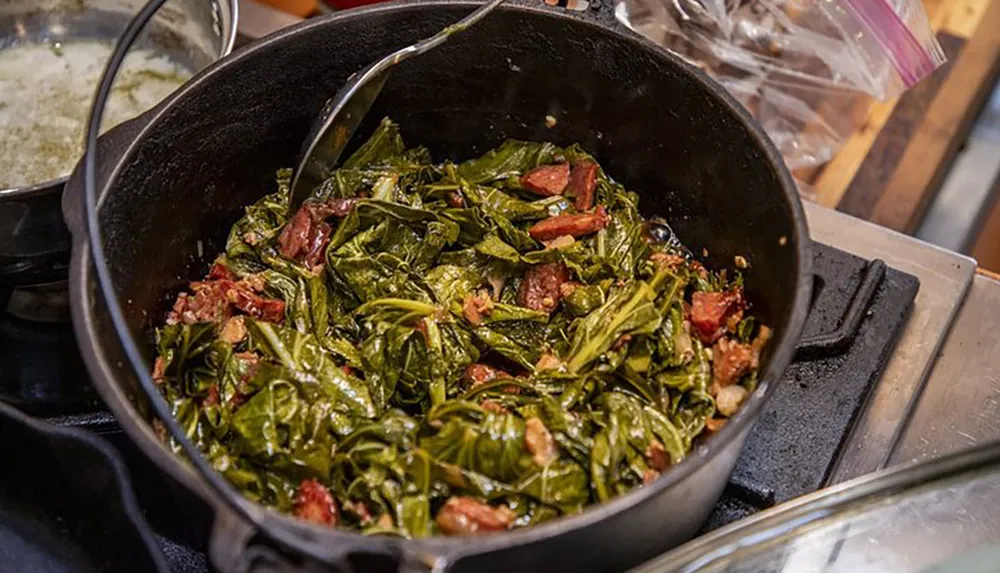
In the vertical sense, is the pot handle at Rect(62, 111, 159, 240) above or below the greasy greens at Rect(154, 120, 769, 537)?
above

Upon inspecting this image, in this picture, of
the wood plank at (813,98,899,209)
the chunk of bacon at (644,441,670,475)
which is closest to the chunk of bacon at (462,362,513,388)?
the chunk of bacon at (644,441,670,475)

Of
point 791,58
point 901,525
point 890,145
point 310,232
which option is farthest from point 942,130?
point 310,232

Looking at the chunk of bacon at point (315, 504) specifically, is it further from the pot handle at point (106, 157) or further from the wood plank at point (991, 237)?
the wood plank at point (991, 237)

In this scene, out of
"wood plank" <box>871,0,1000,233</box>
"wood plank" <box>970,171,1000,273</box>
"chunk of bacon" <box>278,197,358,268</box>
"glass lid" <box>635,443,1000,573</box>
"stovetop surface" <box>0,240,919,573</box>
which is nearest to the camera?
"glass lid" <box>635,443,1000,573</box>

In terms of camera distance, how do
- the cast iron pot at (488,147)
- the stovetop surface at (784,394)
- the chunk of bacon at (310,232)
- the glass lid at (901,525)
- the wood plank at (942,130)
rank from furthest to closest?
the wood plank at (942,130)
the chunk of bacon at (310,232)
the stovetop surface at (784,394)
the glass lid at (901,525)
the cast iron pot at (488,147)

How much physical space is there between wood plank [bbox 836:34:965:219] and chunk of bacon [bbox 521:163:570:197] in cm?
84

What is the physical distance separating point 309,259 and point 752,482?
2.80 feet

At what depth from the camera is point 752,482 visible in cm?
167

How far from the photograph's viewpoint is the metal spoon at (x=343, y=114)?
1699mm

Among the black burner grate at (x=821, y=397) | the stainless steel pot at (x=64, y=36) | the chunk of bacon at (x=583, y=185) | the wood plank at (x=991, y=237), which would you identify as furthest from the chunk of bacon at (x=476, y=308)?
the wood plank at (x=991, y=237)

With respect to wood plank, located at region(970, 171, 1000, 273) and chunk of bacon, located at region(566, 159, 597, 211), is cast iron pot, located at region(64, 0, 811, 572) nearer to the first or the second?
chunk of bacon, located at region(566, 159, 597, 211)

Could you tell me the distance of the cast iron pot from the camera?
1283 millimetres

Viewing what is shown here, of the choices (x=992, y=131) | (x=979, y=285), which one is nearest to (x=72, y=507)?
(x=979, y=285)

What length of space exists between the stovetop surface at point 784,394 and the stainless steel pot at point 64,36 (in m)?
0.17
